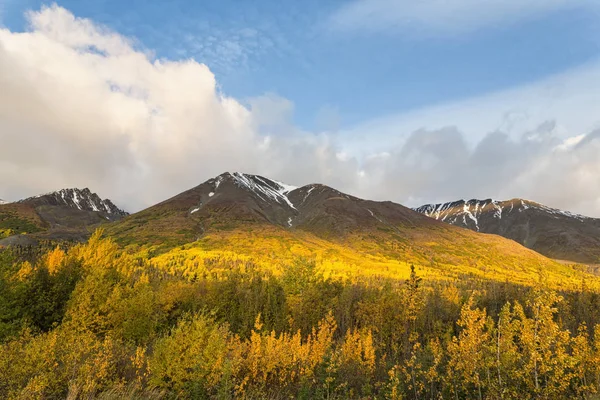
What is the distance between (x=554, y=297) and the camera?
463 inches

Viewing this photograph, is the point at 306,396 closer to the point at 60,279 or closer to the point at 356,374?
the point at 356,374

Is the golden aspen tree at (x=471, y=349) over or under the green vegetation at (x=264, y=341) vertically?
over

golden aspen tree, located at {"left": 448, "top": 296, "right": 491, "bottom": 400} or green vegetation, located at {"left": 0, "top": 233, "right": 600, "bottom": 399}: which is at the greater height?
golden aspen tree, located at {"left": 448, "top": 296, "right": 491, "bottom": 400}

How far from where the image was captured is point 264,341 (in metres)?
31.3

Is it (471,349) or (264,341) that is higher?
(471,349)

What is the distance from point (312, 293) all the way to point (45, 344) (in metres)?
56.8

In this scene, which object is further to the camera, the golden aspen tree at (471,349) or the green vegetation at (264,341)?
the golden aspen tree at (471,349)

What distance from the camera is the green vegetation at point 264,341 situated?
13023 millimetres

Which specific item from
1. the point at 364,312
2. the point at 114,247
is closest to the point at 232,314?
the point at 364,312

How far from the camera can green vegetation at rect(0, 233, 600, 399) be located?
42.7 ft

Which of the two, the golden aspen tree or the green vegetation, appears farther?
the golden aspen tree

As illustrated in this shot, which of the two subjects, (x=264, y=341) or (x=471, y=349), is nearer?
(x=471, y=349)

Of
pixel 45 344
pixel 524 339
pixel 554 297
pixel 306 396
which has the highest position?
pixel 554 297

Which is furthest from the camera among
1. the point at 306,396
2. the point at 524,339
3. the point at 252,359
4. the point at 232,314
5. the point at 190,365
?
the point at 232,314
